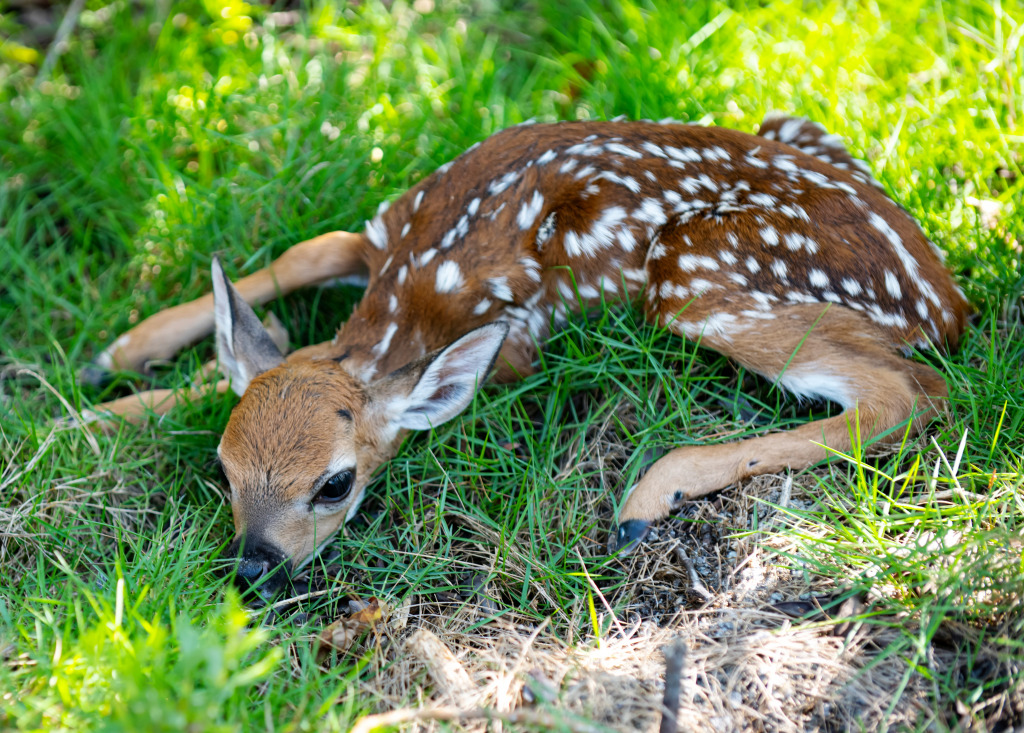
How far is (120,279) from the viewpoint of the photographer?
12.0ft

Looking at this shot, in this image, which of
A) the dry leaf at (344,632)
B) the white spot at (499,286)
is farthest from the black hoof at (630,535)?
the white spot at (499,286)

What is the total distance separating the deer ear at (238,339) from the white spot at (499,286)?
0.78 m

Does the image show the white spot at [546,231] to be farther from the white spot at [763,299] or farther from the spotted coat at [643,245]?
the white spot at [763,299]

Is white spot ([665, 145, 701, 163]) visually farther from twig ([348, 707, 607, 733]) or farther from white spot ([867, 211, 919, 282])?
twig ([348, 707, 607, 733])

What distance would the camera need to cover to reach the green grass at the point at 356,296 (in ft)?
6.89

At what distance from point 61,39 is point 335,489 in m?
3.15

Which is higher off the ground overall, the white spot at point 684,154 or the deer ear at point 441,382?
the white spot at point 684,154

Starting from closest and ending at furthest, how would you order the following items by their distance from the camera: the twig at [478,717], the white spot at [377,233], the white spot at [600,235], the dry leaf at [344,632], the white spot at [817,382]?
the twig at [478,717] → the dry leaf at [344,632] → the white spot at [817,382] → the white spot at [600,235] → the white spot at [377,233]

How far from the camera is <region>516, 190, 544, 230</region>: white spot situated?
116 inches

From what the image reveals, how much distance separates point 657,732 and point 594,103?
2.69 meters

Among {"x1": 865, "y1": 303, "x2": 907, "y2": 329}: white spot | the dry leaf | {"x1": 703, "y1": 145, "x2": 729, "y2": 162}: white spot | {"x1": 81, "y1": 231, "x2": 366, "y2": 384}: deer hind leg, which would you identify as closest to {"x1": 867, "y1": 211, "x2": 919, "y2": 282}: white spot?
{"x1": 865, "y1": 303, "x2": 907, "y2": 329}: white spot

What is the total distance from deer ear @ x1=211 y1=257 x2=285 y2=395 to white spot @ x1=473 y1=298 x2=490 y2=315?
0.71 meters

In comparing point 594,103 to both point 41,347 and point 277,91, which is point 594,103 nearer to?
point 277,91

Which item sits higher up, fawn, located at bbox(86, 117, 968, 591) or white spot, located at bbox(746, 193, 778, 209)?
white spot, located at bbox(746, 193, 778, 209)
